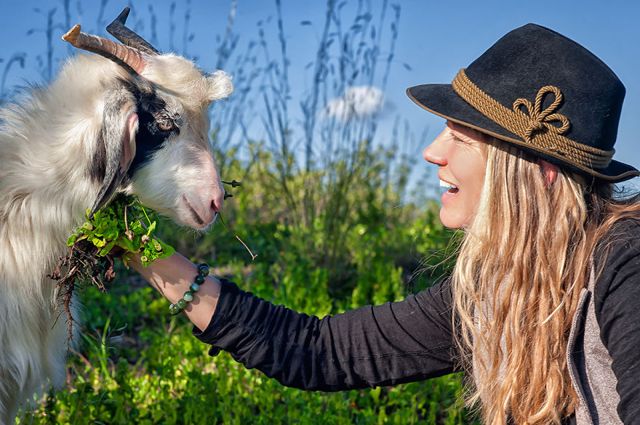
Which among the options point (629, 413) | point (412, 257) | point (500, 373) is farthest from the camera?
point (412, 257)

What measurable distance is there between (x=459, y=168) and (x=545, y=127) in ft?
1.06

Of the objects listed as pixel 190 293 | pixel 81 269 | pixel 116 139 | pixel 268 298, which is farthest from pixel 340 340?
pixel 268 298

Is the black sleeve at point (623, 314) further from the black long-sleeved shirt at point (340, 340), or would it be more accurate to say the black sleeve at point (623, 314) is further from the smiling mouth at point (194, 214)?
the smiling mouth at point (194, 214)

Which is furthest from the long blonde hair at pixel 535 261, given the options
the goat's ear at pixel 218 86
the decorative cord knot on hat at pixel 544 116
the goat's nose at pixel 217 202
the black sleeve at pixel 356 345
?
the goat's ear at pixel 218 86

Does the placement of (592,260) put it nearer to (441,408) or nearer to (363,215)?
(441,408)

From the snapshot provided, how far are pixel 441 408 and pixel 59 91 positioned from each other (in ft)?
8.88

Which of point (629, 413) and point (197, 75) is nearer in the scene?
point (629, 413)

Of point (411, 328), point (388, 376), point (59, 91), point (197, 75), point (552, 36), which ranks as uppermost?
point (552, 36)

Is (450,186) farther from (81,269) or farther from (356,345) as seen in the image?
(81,269)

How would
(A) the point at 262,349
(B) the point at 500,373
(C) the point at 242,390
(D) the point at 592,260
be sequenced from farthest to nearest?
(C) the point at 242,390 < (A) the point at 262,349 < (B) the point at 500,373 < (D) the point at 592,260

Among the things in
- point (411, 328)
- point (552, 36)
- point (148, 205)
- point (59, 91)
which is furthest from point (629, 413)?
point (59, 91)

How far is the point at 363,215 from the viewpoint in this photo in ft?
21.6

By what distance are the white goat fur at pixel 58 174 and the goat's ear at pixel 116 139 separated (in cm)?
5

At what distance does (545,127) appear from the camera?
2.27m
